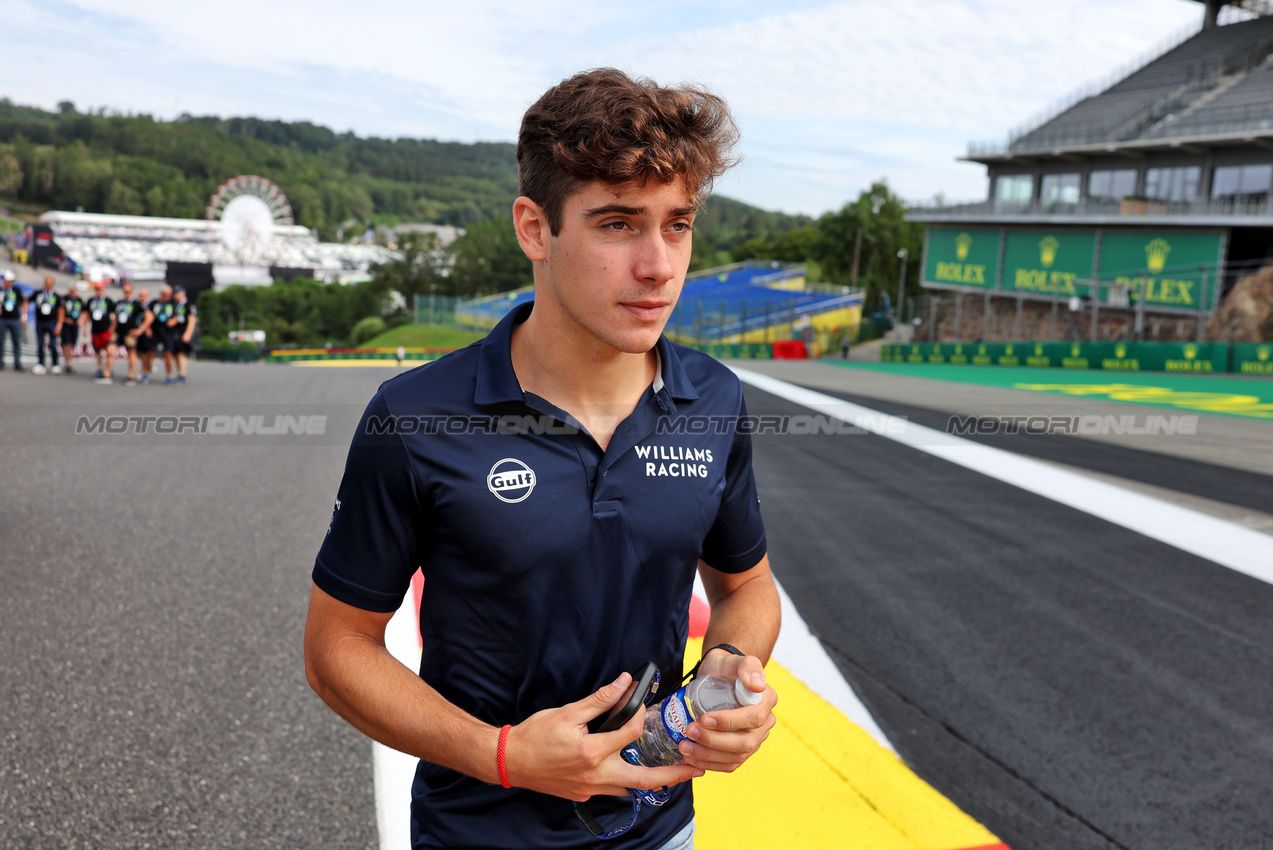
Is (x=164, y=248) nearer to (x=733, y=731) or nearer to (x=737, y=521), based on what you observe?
(x=737, y=521)

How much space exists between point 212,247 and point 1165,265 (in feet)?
374

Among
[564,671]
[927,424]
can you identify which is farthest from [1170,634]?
[927,424]

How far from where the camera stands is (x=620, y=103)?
60.7 inches

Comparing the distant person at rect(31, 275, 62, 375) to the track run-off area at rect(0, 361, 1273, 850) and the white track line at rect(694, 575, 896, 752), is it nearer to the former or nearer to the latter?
the track run-off area at rect(0, 361, 1273, 850)

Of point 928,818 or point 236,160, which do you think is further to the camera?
point 236,160

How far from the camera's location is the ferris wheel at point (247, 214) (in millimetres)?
99875

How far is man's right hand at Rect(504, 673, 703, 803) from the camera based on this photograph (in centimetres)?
139

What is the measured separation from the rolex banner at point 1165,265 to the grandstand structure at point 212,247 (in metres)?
72.7

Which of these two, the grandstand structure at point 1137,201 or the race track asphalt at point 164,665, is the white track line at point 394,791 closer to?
the race track asphalt at point 164,665

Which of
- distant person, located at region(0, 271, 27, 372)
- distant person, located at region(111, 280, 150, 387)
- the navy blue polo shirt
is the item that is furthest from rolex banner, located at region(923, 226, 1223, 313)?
the navy blue polo shirt

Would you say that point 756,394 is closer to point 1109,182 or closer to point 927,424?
point 927,424

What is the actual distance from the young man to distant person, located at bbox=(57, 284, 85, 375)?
17.9m

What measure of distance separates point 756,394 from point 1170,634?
11.2m

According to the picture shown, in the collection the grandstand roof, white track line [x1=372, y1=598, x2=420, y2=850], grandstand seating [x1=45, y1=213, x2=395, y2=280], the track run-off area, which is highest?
the grandstand roof
